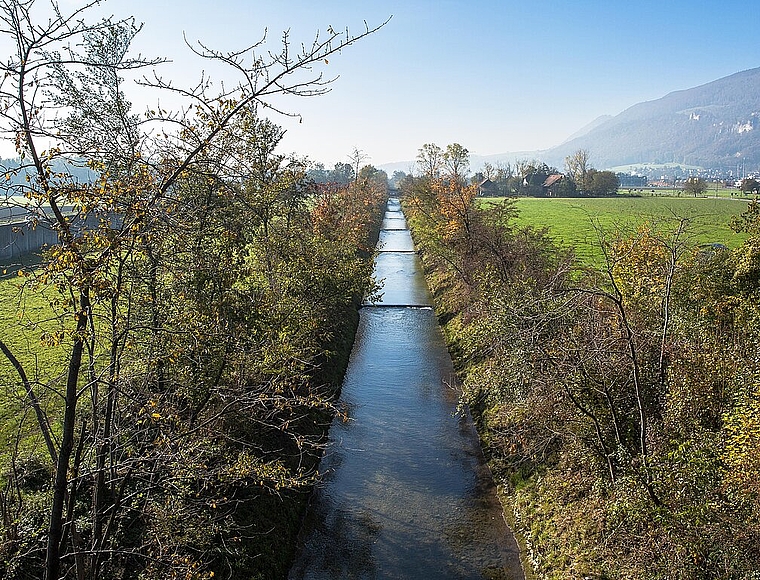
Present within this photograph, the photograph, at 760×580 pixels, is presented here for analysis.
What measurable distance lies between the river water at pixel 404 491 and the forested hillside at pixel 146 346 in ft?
2.94

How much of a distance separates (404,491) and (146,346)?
9624 millimetres

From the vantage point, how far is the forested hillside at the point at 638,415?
7.74 meters

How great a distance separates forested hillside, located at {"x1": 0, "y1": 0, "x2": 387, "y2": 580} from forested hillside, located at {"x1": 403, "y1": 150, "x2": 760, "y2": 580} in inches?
183

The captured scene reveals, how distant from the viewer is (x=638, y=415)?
11062 mm

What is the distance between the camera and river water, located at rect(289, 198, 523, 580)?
485 inches

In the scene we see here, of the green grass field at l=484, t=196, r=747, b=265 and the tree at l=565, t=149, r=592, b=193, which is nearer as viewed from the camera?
the green grass field at l=484, t=196, r=747, b=265

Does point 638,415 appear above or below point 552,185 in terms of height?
below

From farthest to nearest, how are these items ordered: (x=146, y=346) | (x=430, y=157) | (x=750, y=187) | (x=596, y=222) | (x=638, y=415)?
(x=750, y=187) → (x=430, y=157) → (x=596, y=222) → (x=638, y=415) → (x=146, y=346)

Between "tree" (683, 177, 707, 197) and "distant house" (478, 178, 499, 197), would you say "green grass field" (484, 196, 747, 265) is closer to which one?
"distant house" (478, 178, 499, 197)

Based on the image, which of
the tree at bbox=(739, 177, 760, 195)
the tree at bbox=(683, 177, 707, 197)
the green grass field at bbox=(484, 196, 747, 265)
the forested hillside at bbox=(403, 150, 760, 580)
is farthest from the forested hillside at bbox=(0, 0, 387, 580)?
the tree at bbox=(739, 177, 760, 195)

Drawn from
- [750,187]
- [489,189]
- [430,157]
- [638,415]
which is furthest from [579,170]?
[638,415]

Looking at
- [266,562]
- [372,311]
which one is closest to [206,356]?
[266,562]

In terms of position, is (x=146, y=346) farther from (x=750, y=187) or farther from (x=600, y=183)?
(x=750, y=187)

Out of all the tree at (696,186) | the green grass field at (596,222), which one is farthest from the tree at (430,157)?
the tree at (696,186)
